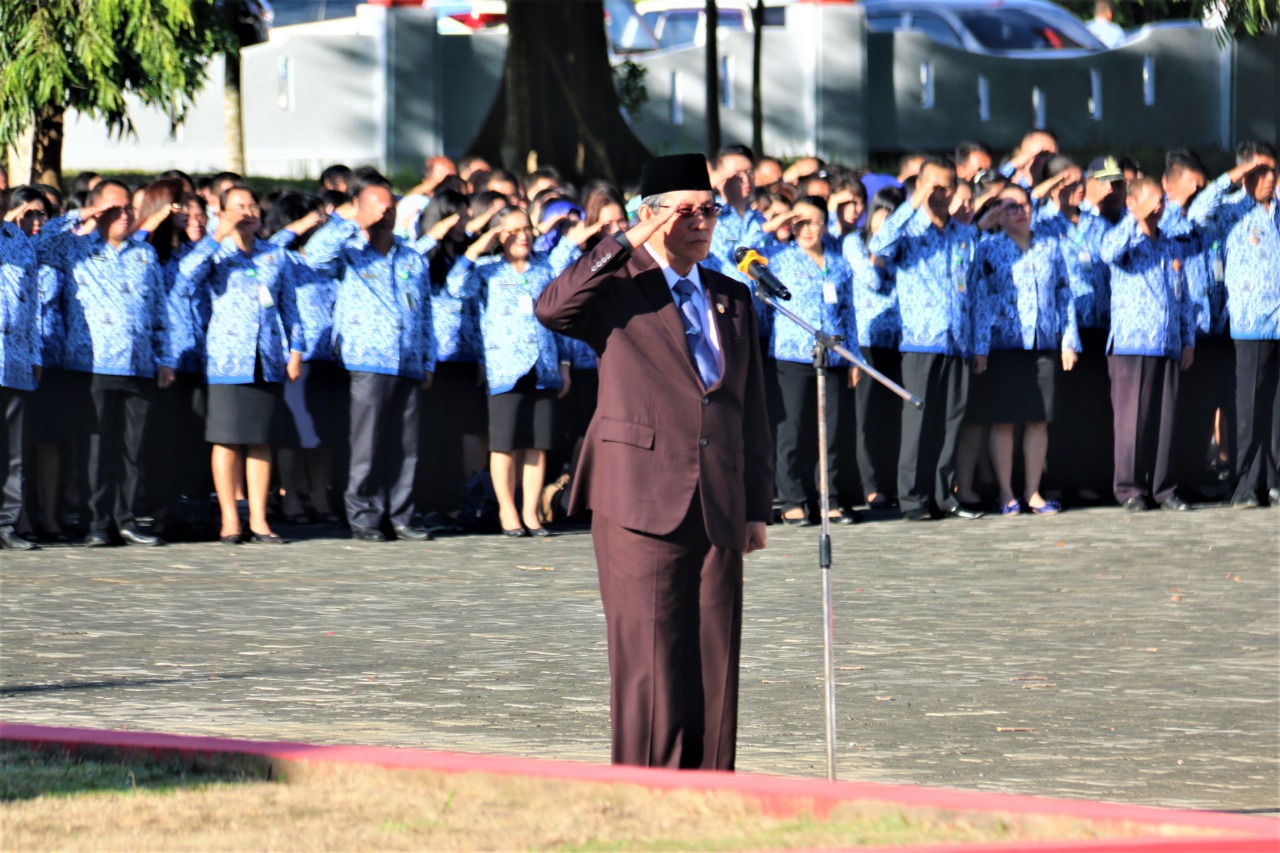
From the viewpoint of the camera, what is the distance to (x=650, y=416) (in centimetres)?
702

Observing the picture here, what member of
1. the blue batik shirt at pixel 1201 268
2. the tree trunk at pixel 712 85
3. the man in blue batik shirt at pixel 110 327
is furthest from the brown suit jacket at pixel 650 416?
the tree trunk at pixel 712 85

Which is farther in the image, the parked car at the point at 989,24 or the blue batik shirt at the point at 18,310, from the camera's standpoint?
the parked car at the point at 989,24

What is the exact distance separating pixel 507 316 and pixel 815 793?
8495 millimetres

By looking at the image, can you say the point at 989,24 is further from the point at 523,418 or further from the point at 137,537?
the point at 137,537

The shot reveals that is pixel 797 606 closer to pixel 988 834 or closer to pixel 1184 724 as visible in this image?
pixel 1184 724

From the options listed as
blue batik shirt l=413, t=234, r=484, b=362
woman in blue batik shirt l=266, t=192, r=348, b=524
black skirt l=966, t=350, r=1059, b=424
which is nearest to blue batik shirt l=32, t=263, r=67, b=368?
woman in blue batik shirt l=266, t=192, r=348, b=524

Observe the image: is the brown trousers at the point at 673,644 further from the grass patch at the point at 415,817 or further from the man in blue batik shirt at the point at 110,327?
the man in blue batik shirt at the point at 110,327

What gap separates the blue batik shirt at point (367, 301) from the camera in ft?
46.1

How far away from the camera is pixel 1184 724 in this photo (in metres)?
8.65

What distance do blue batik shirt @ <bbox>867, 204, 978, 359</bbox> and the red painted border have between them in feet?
28.7

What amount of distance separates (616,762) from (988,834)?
1.49m

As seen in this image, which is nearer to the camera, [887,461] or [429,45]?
[887,461]

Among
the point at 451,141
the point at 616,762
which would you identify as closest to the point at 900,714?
the point at 616,762

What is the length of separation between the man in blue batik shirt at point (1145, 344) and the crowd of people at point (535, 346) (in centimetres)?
2
